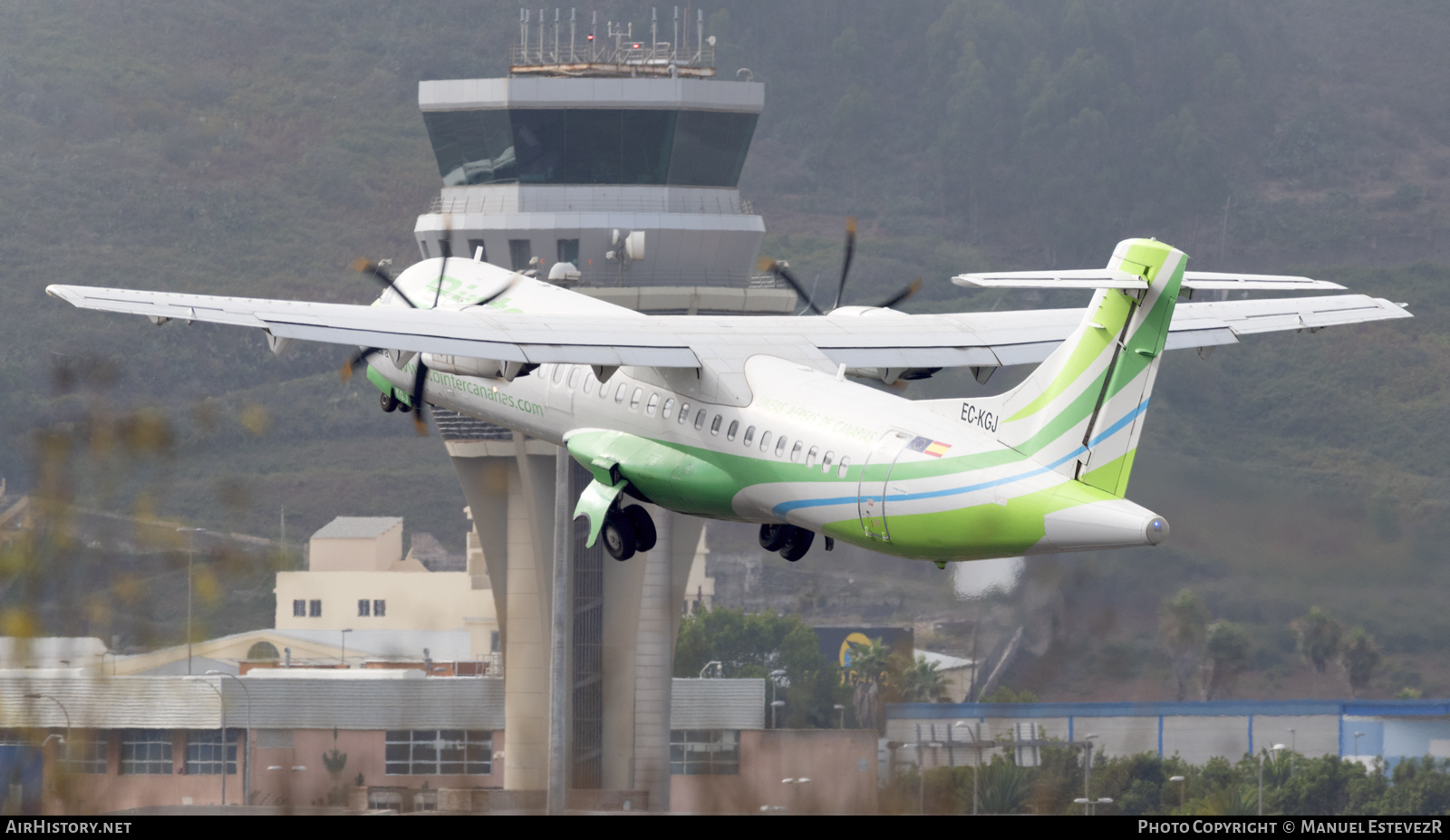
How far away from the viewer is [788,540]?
38.5 meters

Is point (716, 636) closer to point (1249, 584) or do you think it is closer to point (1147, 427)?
point (1147, 427)

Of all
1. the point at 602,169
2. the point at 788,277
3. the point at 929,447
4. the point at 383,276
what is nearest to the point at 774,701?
the point at 602,169

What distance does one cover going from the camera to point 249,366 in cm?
18988

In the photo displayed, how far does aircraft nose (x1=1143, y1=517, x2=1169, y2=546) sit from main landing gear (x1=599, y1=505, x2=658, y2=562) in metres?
12.1

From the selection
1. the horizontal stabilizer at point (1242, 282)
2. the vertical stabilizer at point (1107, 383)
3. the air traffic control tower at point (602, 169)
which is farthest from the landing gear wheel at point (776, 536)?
the air traffic control tower at point (602, 169)

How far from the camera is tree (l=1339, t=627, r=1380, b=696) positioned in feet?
281

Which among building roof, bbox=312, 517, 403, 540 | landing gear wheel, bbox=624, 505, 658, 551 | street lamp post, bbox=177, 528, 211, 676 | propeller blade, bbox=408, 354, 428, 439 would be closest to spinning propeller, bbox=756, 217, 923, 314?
landing gear wheel, bbox=624, 505, 658, 551

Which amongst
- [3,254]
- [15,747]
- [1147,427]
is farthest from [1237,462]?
[3,254]

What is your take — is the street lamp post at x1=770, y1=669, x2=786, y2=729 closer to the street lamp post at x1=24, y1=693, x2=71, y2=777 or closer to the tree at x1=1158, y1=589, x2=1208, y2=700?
the tree at x1=1158, y1=589, x2=1208, y2=700

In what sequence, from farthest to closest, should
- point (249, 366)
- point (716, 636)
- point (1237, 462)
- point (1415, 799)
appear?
point (249, 366), point (1237, 462), point (716, 636), point (1415, 799)

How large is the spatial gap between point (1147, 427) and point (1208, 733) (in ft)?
226

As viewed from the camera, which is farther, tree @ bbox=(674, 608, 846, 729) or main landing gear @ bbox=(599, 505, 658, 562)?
tree @ bbox=(674, 608, 846, 729)

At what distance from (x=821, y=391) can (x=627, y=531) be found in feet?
18.6

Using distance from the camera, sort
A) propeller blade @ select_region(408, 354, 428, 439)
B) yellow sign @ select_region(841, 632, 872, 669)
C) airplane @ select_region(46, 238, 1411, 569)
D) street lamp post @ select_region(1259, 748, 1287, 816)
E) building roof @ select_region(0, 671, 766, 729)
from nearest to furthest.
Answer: airplane @ select_region(46, 238, 1411, 569) < propeller blade @ select_region(408, 354, 428, 439) < street lamp post @ select_region(1259, 748, 1287, 816) < building roof @ select_region(0, 671, 766, 729) < yellow sign @ select_region(841, 632, 872, 669)
